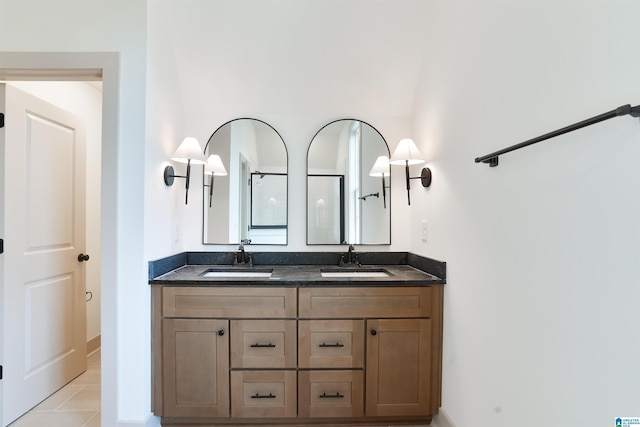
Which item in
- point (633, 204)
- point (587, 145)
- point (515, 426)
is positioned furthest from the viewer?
point (515, 426)

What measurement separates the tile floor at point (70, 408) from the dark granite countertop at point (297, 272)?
3.38 ft

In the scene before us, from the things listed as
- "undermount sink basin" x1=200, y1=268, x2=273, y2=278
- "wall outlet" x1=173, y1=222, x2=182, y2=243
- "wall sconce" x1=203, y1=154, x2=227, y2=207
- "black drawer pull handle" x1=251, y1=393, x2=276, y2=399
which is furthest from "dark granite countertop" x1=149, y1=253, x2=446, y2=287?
"black drawer pull handle" x1=251, y1=393, x2=276, y2=399

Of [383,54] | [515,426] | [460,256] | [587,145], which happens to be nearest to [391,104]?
[383,54]

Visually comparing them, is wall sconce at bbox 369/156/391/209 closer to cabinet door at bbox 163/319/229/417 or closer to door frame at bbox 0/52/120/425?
cabinet door at bbox 163/319/229/417

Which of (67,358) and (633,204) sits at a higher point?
(633,204)

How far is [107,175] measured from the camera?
1.67 m

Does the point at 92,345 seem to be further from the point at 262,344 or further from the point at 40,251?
the point at 262,344

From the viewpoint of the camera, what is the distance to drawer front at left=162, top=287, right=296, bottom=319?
5.82ft

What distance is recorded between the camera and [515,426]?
121cm

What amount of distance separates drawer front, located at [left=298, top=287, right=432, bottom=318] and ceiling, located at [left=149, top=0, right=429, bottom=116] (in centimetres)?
131

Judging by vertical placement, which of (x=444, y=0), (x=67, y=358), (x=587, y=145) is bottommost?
(x=67, y=358)

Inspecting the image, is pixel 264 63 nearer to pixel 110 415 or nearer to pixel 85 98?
pixel 85 98

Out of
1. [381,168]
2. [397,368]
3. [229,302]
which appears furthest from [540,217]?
[229,302]

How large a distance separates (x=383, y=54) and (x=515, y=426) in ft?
6.93
